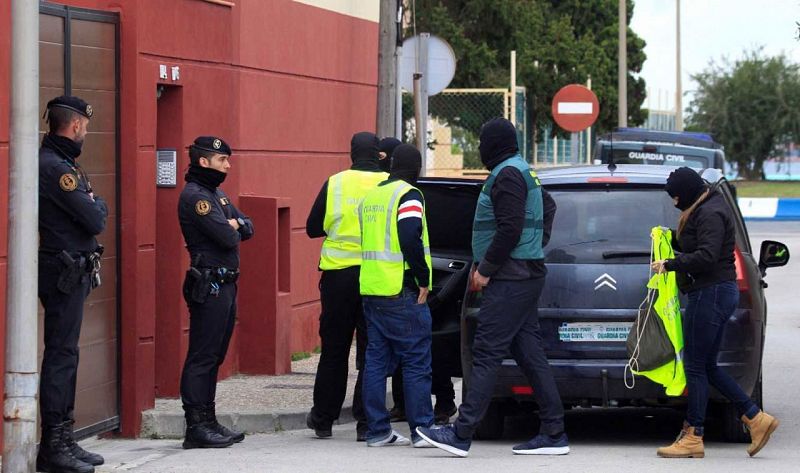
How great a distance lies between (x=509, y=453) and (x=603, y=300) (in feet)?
3.32

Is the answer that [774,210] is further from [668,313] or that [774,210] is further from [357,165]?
[668,313]

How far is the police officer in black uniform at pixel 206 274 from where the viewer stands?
28.8 ft

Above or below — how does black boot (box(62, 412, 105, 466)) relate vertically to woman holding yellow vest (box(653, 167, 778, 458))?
below

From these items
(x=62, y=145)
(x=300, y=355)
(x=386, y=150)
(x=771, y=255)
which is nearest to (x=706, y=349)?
(x=771, y=255)

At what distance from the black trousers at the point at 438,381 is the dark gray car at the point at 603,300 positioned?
41 centimetres

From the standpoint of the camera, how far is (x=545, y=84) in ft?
134

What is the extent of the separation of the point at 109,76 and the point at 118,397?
1.92 m

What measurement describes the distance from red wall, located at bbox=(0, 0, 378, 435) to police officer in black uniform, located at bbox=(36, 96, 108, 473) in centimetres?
31

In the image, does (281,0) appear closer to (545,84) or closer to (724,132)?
(545,84)

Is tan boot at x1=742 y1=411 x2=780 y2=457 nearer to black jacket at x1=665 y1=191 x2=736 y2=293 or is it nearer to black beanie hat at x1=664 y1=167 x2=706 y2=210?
black jacket at x1=665 y1=191 x2=736 y2=293

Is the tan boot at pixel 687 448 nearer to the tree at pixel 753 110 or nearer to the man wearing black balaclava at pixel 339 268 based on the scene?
the man wearing black balaclava at pixel 339 268

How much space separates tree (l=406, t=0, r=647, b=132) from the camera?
112 ft

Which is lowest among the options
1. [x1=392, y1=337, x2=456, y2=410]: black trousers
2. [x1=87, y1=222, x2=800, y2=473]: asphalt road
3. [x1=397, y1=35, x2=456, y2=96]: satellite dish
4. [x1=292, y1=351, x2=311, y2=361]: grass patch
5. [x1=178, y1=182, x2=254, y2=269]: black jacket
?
[x1=87, y1=222, x2=800, y2=473]: asphalt road

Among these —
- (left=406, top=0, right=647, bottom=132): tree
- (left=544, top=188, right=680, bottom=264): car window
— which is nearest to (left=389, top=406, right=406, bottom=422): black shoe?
(left=544, top=188, right=680, bottom=264): car window
